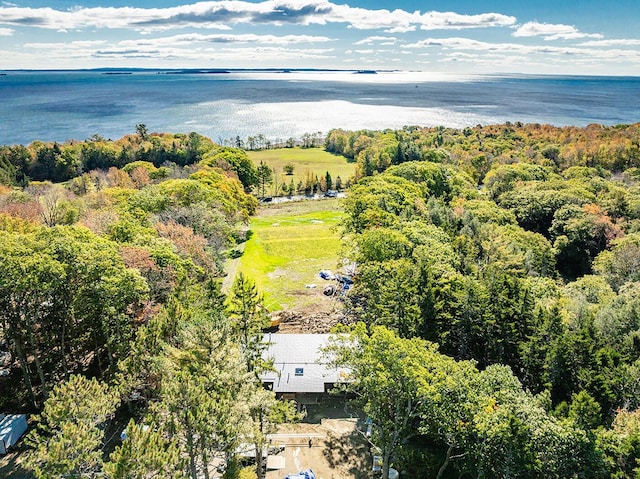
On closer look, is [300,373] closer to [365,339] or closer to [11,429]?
[365,339]

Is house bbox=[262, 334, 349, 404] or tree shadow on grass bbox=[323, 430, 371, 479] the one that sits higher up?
house bbox=[262, 334, 349, 404]

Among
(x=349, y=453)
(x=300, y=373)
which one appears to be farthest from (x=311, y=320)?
(x=349, y=453)

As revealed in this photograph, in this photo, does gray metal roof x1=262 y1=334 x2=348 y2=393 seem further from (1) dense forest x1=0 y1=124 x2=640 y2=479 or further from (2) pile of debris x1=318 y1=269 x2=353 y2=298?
(2) pile of debris x1=318 y1=269 x2=353 y2=298

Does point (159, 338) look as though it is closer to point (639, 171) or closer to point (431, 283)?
point (431, 283)

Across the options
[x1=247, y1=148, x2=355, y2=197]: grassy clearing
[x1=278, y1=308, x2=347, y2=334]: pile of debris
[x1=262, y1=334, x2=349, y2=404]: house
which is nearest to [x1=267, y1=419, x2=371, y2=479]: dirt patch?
[x1=262, y1=334, x2=349, y2=404]: house

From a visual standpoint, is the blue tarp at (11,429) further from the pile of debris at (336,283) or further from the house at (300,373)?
the pile of debris at (336,283)

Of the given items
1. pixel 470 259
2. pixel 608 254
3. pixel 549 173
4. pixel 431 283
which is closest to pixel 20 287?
pixel 431 283
